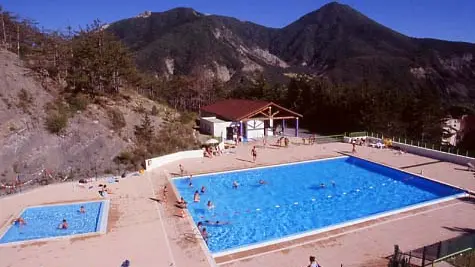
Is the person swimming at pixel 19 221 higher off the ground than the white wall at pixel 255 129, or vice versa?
the white wall at pixel 255 129

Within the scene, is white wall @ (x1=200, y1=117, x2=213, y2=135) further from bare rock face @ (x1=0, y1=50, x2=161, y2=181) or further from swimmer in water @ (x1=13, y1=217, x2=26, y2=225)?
swimmer in water @ (x1=13, y1=217, x2=26, y2=225)

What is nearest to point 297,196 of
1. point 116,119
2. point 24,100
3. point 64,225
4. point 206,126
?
point 64,225

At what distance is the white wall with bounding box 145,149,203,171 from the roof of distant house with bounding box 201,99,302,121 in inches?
261

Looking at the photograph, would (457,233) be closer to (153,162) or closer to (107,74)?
(153,162)

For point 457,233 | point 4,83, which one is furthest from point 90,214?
point 4,83

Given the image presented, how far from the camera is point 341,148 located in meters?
28.4

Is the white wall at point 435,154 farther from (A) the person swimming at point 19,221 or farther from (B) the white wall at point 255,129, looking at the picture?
(A) the person swimming at point 19,221

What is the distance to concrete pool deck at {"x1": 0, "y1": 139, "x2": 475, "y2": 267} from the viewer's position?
1109 cm

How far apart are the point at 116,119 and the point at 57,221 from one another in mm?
14788

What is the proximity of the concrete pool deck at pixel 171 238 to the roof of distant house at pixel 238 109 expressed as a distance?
44.9ft

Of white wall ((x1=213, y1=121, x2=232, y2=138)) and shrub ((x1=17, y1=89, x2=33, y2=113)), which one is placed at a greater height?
shrub ((x1=17, y1=89, x2=33, y2=113))

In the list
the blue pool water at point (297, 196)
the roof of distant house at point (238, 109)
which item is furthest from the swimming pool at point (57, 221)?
the roof of distant house at point (238, 109)

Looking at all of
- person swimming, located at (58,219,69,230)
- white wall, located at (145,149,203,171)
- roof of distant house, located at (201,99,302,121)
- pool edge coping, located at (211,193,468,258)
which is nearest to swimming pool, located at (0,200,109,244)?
person swimming, located at (58,219,69,230)

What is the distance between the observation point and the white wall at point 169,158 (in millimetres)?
21691
